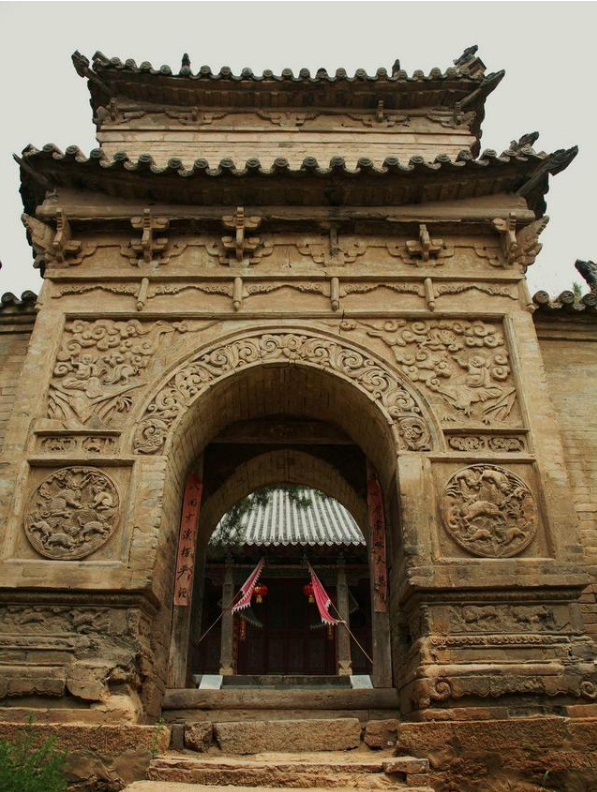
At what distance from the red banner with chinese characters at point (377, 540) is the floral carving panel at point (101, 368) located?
3494mm

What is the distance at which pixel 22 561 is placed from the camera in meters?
6.17

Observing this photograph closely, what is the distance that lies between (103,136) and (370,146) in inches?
177

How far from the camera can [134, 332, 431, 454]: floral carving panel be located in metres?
6.95

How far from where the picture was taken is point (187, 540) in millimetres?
8438

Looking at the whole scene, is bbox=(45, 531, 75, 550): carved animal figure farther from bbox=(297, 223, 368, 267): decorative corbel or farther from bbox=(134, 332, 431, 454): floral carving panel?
bbox=(297, 223, 368, 267): decorative corbel

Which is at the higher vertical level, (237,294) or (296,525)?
(296,525)

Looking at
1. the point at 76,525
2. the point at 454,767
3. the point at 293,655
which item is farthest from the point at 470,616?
the point at 293,655

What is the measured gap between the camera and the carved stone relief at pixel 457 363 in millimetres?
7145

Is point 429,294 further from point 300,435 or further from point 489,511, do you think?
point 300,435

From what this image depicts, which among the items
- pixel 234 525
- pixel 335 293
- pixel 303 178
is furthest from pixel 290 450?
pixel 234 525

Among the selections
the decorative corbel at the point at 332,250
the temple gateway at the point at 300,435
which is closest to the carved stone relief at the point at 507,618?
the temple gateway at the point at 300,435

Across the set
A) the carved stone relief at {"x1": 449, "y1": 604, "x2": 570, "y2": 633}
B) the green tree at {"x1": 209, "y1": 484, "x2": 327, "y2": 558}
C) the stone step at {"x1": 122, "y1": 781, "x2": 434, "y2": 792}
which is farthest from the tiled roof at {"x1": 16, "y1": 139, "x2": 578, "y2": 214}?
the green tree at {"x1": 209, "y1": 484, "x2": 327, "y2": 558}

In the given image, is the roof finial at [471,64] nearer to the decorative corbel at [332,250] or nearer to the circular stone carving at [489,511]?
the decorative corbel at [332,250]

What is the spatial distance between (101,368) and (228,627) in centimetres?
1011
